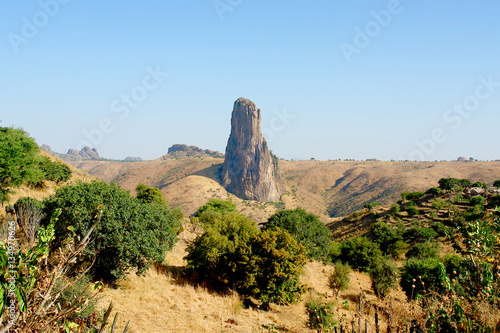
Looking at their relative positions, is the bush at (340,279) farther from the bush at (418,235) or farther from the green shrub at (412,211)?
the green shrub at (412,211)

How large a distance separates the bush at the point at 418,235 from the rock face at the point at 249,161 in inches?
4803

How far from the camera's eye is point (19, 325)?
390 cm

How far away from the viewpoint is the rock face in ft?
570

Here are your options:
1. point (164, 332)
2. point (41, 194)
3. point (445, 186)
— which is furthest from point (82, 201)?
point (445, 186)

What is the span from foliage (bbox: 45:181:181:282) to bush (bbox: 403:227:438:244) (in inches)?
1701

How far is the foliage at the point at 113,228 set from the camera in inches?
718

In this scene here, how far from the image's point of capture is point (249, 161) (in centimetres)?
18212

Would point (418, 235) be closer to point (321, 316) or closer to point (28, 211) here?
point (321, 316)

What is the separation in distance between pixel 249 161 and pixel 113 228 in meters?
164

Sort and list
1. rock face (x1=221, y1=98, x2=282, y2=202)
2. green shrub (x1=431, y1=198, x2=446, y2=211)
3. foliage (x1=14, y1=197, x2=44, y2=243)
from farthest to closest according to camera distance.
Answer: rock face (x1=221, y1=98, x2=282, y2=202) < green shrub (x1=431, y1=198, x2=446, y2=211) < foliage (x1=14, y1=197, x2=44, y2=243)

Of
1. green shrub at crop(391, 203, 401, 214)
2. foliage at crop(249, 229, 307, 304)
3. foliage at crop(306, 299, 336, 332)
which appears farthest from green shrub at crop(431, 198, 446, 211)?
foliage at crop(306, 299, 336, 332)

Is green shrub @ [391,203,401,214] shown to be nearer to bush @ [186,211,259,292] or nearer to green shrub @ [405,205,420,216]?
green shrub @ [405,205,420,216]

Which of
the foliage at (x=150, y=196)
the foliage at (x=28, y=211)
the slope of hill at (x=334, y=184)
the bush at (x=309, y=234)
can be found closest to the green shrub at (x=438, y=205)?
the bush at (x=309, y=234)

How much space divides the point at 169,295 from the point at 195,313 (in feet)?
10.0
